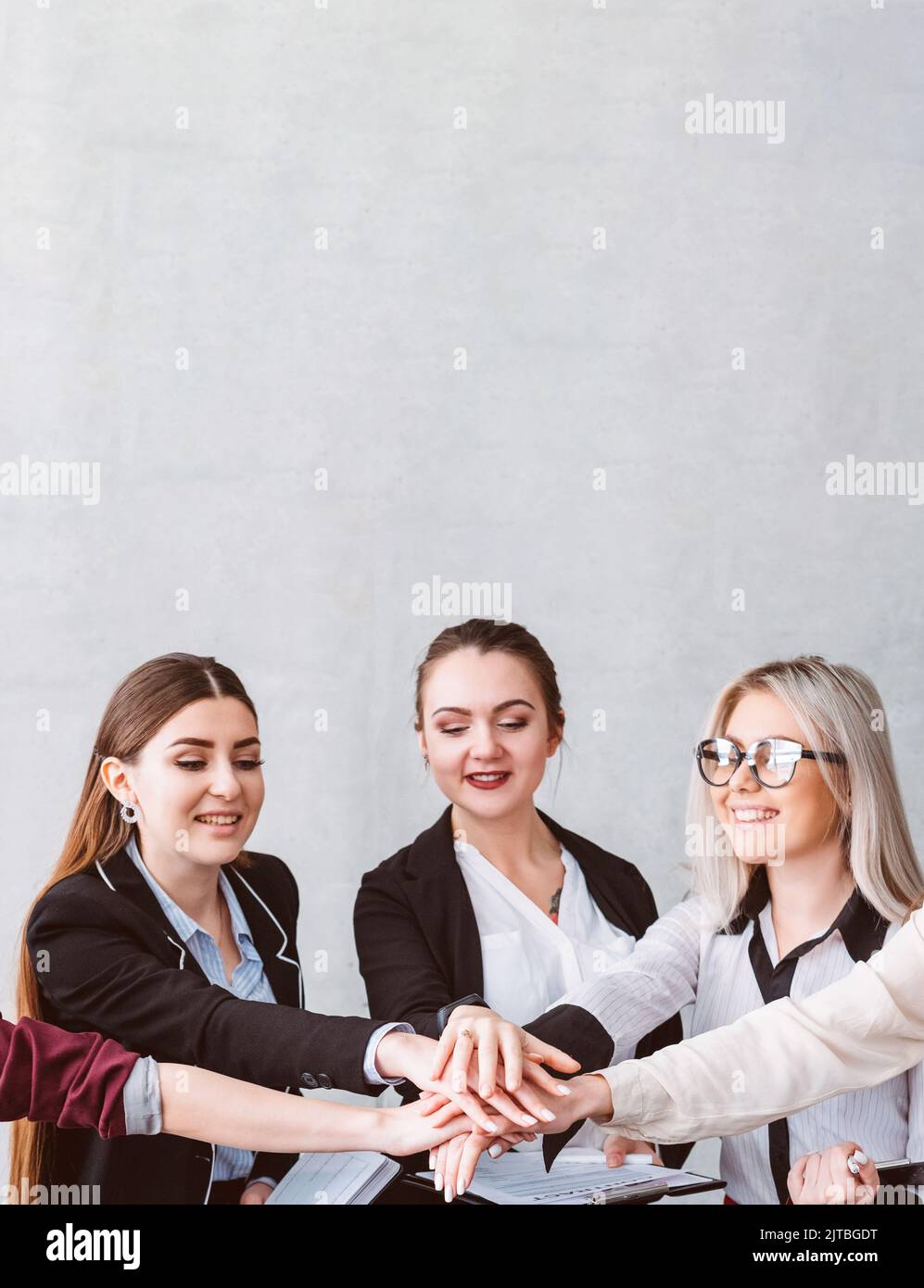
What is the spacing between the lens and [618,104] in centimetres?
343

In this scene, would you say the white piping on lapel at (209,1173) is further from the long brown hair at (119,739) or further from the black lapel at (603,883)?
the black lapel at (603,883)

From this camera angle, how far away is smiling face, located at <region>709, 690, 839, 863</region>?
2713 mm

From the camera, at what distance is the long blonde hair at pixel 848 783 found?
2.71 metres

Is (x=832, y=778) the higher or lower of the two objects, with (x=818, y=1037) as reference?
higher

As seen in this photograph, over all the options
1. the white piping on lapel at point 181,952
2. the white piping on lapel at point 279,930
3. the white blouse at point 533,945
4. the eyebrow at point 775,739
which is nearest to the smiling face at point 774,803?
the eyebrow at point 775,739

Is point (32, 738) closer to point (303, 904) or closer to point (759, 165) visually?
point (303, 904)

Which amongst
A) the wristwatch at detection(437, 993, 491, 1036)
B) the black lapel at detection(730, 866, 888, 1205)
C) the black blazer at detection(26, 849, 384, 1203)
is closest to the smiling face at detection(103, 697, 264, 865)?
the black blazer at detection(26, 849, 384, 1203)

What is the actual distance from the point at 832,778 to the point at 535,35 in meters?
2.20

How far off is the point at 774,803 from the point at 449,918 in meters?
0.76

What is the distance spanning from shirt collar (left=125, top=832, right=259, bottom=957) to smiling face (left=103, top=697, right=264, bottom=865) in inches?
1.1

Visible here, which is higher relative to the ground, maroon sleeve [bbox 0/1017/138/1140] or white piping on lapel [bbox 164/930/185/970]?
white piping on lapel [bbox 164/930/185/970]

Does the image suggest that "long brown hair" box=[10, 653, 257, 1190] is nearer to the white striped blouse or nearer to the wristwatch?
the wristwatch

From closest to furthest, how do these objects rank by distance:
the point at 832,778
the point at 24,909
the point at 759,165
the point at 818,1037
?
the point at 818,1037, the point at 832,778, the point at 24,909, the point at 759,165
